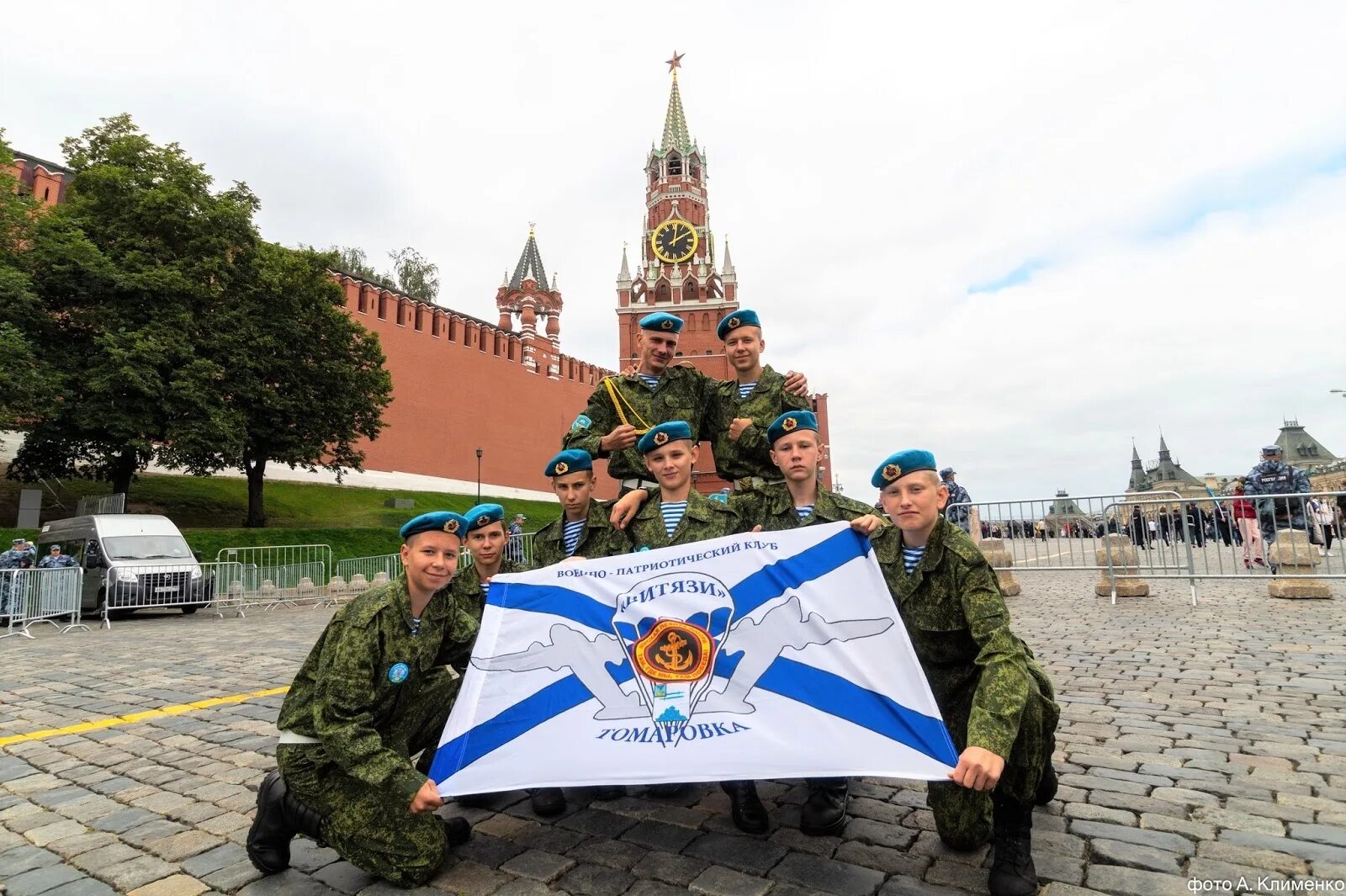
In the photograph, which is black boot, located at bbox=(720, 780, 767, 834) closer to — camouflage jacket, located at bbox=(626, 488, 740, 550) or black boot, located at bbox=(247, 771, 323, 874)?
camouflage jacket, located at bbox=(626, 488, 740, 550)

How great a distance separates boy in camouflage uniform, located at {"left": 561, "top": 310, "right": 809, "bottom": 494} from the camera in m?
5.23

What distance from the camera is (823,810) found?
3262 millimetres

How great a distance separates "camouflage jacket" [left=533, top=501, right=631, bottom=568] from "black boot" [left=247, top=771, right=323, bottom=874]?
5.86ft

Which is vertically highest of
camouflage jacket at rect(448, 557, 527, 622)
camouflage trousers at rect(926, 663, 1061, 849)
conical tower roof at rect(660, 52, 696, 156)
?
conical tower roof at rect(660, 52, 696, 156)

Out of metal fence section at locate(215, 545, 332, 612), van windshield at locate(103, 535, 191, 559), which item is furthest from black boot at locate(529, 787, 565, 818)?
metal fence section at locate(215, 545, 332, 612)

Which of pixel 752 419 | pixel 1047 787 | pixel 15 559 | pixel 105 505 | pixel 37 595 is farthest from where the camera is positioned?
pixel 105 505

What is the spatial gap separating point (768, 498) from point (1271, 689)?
170 inches

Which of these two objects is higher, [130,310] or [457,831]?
[130,310]

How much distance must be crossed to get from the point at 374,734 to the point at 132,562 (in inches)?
596

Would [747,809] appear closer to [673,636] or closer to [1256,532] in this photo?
[673,636]

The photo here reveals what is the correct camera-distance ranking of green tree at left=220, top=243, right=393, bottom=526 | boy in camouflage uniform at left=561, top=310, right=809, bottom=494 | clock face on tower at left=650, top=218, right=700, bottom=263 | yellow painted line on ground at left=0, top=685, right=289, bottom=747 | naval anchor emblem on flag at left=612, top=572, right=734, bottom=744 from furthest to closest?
1. clock face on tower at left=650, top=218, right=700, bottom=263
2. green tree at left=220, top=243, right=393, bottom=526
3. yellow painted line on ground at left=0, top=685, right=289, bottom=747
4. boy in camouflage uniform at left=561, top=310, right=809, bottom=494
5. naval anchor emblem on flag at left=612, top=572, right=734, bottom=744

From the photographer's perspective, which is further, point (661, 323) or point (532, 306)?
point (532, 306)

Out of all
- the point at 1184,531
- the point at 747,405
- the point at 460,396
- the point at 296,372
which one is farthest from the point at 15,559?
the point at 460,396

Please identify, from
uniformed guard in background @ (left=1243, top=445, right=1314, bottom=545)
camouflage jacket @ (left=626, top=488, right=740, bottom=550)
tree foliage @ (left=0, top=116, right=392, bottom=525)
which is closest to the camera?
camouflage jacket @ (left=626, top=488, right=740, bottom=550)
